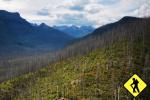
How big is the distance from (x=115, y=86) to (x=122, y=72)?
22.7 metres

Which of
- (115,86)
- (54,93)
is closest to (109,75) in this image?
(115,86)

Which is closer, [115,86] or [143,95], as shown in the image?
[143,95]

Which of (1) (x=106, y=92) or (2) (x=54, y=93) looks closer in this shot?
(1) (x=106, y=92)

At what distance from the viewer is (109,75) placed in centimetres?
18662

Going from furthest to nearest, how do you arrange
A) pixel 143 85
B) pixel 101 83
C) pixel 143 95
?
pixel 101 83 < pixel 143 95 < pixel 143 85

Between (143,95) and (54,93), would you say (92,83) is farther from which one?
(143,95)

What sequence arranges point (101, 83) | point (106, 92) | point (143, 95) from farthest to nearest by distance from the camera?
point (101, 83) → point (106, 92) → point (143, 95)

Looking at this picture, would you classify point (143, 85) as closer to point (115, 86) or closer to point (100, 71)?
point (115, 86)

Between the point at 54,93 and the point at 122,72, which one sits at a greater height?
the point at 122,72

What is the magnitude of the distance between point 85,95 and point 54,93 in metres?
27.4

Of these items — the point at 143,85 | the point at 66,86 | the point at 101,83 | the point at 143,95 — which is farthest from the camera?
the point at 66,86

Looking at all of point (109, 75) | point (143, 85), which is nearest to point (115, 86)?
point (109, 75)

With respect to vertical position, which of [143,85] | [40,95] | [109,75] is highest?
[143,85]

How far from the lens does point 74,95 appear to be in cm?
16712
